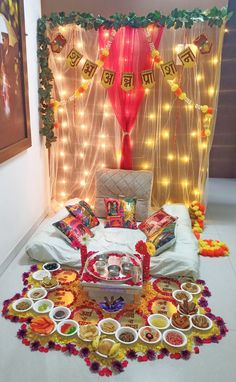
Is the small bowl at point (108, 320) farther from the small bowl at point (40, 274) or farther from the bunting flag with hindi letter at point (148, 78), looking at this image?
the bunting flag with hindi letter at point (148, 78)

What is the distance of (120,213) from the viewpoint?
3.23 metres

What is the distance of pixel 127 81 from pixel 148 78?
0.21 meters

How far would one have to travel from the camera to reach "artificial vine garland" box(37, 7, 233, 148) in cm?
287

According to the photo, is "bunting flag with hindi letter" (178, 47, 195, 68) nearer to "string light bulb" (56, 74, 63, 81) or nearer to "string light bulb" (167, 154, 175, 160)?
"string light bulb" (167, 154, 175, 160)

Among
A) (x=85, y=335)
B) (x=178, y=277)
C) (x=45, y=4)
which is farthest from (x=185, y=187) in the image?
(x=45, y=4)

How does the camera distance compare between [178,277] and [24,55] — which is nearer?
[178,277]

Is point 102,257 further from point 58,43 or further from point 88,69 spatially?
point 58,43

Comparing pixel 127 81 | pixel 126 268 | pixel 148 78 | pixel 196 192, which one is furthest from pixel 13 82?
pixel 196 192

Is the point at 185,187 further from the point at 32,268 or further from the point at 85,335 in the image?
the point at 85,335

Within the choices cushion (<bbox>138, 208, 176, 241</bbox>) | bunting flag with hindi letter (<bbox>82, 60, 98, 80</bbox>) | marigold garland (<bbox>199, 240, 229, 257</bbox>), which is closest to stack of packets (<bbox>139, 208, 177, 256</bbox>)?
cushion (<bbox>138, 208, 176, 241</bbox>)

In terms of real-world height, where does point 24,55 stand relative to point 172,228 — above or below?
above

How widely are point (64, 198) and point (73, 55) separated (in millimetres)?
1654

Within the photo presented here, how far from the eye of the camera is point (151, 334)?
1946 millimetres

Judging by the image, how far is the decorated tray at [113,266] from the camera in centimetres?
222
